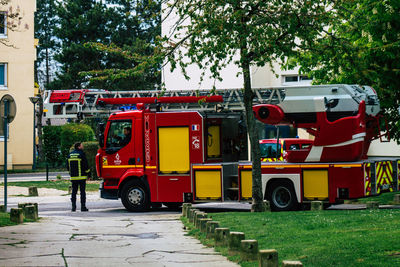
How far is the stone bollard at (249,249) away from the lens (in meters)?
9.78

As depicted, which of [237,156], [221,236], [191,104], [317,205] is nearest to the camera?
[221,236]

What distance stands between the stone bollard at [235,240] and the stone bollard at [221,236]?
741 mm

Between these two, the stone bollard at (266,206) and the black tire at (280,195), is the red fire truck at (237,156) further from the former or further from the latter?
the stone bollard at (266,206)

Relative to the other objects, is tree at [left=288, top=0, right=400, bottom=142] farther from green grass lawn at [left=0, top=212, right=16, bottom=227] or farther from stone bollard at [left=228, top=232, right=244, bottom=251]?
green grass lawn at [left=0, top=212, right=16, bottom=227]

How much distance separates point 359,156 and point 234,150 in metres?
4.41

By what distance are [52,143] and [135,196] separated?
29.4m

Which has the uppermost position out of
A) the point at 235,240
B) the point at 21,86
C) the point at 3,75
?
the point at 3,75

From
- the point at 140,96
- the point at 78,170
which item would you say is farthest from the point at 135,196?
the point at 140,96

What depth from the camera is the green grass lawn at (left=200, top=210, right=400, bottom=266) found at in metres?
9.74

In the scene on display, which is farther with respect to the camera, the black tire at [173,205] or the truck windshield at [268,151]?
the truck windshield at [268,151]

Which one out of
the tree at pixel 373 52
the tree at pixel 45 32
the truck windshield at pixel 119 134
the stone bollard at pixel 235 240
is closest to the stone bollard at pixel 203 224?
the stone bollard at pixel 235 240

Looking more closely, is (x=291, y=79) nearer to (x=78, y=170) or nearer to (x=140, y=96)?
(x=140, y=96)

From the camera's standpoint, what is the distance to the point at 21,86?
49.5m

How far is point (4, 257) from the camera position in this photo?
11.1 m
